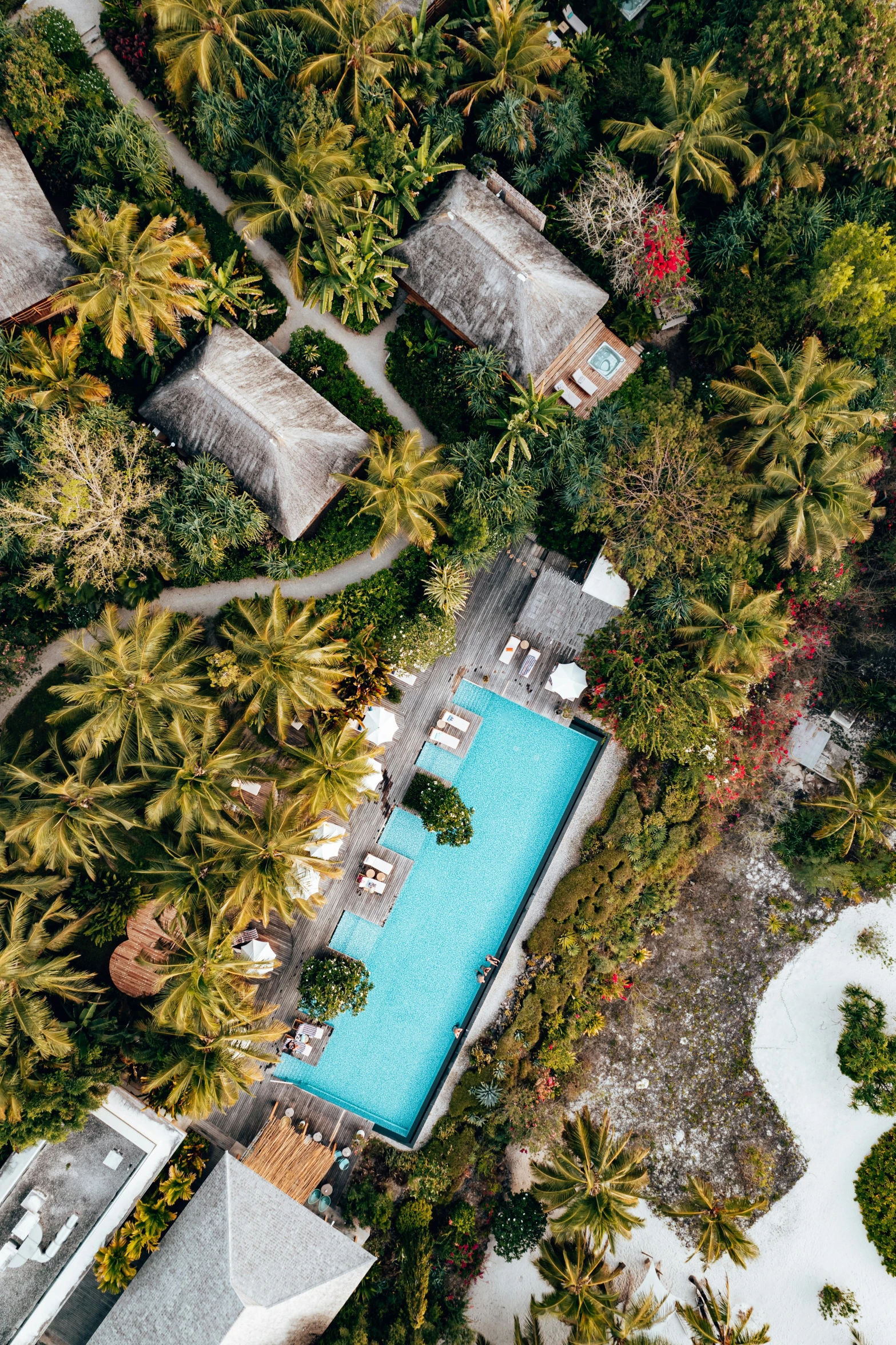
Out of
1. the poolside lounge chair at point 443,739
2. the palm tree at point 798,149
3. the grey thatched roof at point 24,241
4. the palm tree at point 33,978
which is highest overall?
the palm tree at point 798,149

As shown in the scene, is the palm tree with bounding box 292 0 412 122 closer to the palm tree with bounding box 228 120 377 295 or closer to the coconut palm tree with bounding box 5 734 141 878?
the palm tree with bounding box 228 120 377 295

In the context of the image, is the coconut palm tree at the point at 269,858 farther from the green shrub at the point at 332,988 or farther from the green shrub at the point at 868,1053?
the green shrub at the point at 868,1053

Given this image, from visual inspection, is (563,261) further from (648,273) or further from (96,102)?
(96,102)

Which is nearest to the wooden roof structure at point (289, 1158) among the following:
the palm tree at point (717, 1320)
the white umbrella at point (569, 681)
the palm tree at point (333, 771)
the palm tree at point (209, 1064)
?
the palm tree at point (209, 1064)

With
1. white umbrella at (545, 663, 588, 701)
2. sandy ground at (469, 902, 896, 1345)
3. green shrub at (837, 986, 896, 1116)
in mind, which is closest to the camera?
white umbrella at (545, 663, 588, 701)

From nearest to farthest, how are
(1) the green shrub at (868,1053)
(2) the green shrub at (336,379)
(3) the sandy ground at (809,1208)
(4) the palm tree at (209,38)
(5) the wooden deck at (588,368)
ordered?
(4) the palm tree at (209,38)
(2) the green shrub at (336,379)
(5) the wooden deck at (588,368)
(3) the sandy ground at (809,1208)
(1) the green shrub at (868,1053)

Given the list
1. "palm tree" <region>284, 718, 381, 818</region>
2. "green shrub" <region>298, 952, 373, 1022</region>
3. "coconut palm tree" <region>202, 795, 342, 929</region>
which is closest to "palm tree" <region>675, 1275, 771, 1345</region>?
"green shrub" <region>298, 952, 373, 1022</region>

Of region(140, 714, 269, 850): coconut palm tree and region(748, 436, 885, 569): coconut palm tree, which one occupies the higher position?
region(748, 436, 885, 569): coconut palm tree

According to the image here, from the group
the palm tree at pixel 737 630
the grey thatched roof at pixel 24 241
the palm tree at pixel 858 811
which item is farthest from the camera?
the palm tree at pixel 858 811
